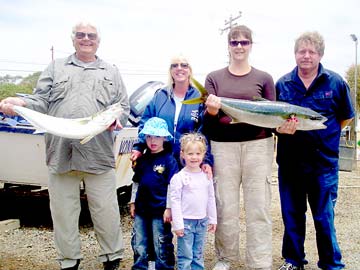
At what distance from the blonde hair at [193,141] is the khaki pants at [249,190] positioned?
270 mm

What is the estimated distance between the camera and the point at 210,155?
4.54 m

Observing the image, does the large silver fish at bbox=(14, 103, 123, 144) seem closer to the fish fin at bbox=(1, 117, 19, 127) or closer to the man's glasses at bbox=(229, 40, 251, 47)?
the man's glasses at bbox=(229, 40, 251, 47)

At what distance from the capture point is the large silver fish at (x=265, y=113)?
418 cm

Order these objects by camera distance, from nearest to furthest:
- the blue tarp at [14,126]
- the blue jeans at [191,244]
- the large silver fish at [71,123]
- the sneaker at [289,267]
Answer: the large silver fish at [71,123]
the blue jeans at [191,244]
the sneaker at [289,267]
the blue tarp at [14,126]

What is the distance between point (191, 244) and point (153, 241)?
16.7 inches

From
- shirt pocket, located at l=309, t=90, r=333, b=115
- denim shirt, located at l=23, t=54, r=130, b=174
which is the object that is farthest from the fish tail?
shirt pocket, located at l=309, t=90, r=333, b=115

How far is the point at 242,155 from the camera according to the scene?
450 cm

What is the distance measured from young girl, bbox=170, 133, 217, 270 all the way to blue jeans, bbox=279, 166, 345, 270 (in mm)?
988

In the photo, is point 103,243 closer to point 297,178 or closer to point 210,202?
point 210,202

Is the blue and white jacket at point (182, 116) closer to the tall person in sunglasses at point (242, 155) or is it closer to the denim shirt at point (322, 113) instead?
the tall person in sunglasses at point (242, 155)

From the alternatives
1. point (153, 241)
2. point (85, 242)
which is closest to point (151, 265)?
point (153, 241)

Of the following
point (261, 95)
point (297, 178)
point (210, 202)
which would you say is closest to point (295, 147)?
point (297, 178)

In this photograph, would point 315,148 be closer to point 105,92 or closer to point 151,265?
point 151,265

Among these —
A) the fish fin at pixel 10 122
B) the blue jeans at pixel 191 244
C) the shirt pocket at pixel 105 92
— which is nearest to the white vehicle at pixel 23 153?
the fish fin at pixel 10 122
